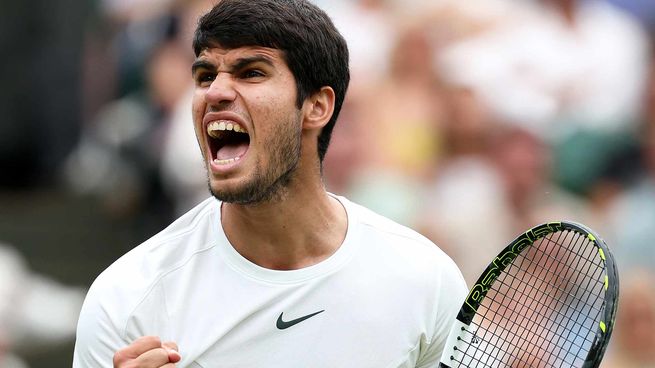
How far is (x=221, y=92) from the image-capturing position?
414cm

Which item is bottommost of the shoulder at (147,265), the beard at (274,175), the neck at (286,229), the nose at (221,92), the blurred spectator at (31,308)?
the blurred spectator at (31,308)

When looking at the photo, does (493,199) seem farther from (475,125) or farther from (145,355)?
(145,355)

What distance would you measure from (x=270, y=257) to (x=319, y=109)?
514 mm

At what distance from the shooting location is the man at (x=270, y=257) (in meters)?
4.18

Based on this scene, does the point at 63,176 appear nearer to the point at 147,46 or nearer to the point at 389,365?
the point at 147,46

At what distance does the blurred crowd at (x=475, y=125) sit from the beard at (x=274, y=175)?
3085 mm

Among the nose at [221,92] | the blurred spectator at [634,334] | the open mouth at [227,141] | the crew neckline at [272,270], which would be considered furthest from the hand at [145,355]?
the blurred spectator at [634,334]

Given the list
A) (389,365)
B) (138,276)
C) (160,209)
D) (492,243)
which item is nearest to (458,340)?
(389,365)

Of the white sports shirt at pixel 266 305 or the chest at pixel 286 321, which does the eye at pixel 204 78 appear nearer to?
the white sports shirt at pixel 266 305

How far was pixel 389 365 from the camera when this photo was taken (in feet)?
14.0

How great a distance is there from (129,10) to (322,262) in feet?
→ 16.1

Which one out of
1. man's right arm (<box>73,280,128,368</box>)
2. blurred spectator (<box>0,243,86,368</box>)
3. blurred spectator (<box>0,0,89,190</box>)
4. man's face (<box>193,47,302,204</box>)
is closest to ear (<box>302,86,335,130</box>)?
man's face (<box>193,47,302,204</box>)

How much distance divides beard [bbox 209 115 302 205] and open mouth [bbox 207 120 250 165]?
0.09 meters

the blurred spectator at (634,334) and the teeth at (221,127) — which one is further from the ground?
the teeth at (221,127)
